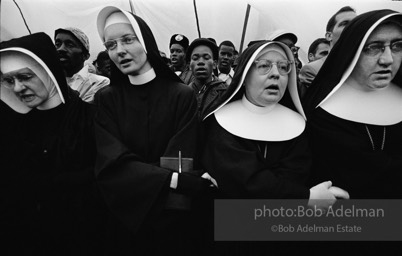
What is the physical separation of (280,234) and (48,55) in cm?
221

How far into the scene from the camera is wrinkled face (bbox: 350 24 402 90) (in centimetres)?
225

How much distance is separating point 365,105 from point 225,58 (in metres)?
3.09

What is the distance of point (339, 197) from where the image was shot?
225 centimetres

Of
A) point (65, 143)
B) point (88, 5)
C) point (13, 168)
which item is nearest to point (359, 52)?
point (65, 143)

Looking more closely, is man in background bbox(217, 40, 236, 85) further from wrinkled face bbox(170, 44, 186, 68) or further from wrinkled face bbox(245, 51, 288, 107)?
wrinkled face bbox(245, 51, 288, 107)

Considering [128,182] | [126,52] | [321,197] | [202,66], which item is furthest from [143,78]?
[202,66]

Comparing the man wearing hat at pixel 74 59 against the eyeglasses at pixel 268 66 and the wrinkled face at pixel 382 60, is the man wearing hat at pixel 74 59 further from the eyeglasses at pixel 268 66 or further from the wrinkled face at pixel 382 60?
the wrinkled face at pixel 382 60

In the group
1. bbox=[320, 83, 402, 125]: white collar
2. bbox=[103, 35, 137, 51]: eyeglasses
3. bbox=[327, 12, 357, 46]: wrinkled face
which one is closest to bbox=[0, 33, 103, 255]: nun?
bbox=[103, 35, 137, 51]: eyeglasses

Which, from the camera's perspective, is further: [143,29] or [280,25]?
[280,25]

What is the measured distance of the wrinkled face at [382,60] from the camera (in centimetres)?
225

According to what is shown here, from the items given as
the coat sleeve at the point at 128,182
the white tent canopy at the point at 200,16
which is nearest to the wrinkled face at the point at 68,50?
the coat sleeve at the point at 128,182

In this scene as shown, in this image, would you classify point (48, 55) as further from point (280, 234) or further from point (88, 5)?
point (88, 5)

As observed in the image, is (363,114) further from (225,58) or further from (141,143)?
(225,58)

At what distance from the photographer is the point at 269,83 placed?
2.33 meters
